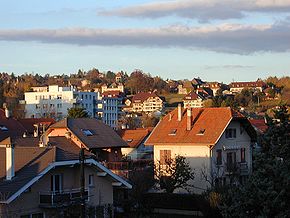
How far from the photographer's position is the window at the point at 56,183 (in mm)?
28616

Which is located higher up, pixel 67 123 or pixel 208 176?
pixel 67 123

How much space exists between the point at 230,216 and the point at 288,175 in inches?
107

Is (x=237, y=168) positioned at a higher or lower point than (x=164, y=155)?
lower

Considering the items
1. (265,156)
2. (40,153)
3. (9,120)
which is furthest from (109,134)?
(265,156)

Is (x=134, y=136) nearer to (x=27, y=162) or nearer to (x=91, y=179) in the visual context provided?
(x=91, y=179)

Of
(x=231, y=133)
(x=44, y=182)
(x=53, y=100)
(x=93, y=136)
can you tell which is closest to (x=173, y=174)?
(x=231, y=133)

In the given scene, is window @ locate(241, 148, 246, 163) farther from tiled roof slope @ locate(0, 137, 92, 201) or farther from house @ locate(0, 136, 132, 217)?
tiled roof slope @ locate(0, 137, 92, 201)

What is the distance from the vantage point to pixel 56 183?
28.9 meters

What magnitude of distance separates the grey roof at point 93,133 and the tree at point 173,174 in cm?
670

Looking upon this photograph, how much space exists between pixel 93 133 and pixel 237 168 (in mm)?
12312

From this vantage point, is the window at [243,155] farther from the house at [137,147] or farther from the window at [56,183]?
the window at [56,183]

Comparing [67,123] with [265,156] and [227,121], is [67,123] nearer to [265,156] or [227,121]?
[227,121]

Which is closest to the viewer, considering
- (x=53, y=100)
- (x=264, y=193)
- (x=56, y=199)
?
(x=264, y=193)

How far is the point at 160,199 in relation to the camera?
44438 millimetres
